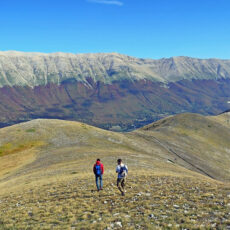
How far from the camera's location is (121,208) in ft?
66.3

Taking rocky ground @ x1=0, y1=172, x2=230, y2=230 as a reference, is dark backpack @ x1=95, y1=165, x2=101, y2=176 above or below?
above

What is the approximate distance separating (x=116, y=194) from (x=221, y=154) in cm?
11794

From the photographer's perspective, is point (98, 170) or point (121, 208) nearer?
point (121, 208)

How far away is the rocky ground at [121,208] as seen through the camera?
16.9 meters

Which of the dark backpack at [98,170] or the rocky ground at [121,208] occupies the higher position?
the dark backpack at [98,170]

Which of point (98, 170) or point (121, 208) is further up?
point (98, 170)

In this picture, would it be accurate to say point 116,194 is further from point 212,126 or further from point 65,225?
point 212,126

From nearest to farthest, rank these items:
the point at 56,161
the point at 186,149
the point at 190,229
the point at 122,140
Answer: the point at 190,229 → the point at 56,161 → the point at 122,140 → the point at 186,149

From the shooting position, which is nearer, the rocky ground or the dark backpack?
the rocky ground

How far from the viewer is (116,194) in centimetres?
2477

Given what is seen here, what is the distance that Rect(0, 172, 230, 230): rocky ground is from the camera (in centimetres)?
1689

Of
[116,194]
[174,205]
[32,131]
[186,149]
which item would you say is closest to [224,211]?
[174,205]

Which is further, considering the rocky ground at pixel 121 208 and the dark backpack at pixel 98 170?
the dark backpack at pixel 98 170

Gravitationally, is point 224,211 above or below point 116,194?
above
